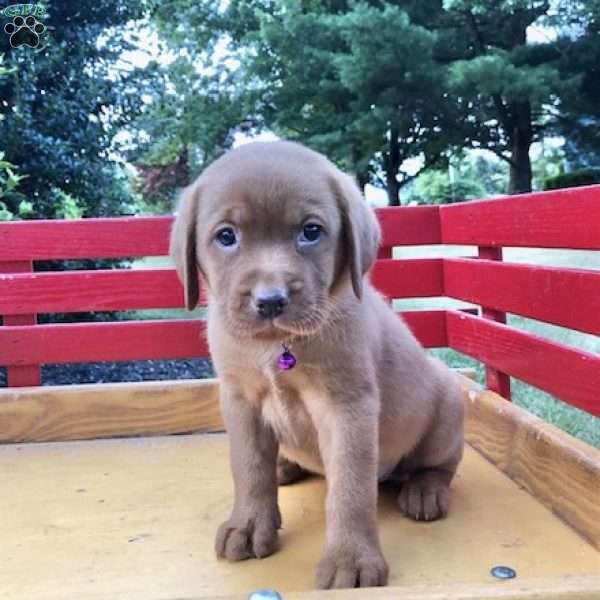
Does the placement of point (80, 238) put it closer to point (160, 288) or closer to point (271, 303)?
point (160, 288)

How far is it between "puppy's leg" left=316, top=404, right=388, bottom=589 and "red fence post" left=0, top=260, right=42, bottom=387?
1799 millimetres

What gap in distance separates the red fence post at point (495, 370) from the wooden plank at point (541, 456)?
89 millimetres

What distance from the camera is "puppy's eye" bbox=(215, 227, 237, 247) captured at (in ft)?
6.03

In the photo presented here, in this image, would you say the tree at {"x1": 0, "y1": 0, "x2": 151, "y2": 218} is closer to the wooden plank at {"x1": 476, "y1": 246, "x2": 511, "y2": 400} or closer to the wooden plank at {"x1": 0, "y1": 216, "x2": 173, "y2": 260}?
the wooden plank at {"x1": 0, "y1": 216, "x2": 173, "y2": 260}

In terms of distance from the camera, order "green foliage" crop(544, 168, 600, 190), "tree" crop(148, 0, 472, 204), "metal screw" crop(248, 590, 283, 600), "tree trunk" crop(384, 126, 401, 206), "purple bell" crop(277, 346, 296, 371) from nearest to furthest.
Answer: "metal screw" crop(248, 590, 283, 600)
"purple bell" crop(277, 346, 296, 371)
"tree" crop(148, 0, 472, 204)
"green foliage" crop(544, 168, 600, 190)
"tree trunk" crop(384, 126, 401, 206)

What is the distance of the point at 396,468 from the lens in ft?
8.12

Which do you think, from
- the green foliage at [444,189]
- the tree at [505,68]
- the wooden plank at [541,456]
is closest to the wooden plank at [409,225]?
the wooden plank at [541,456]

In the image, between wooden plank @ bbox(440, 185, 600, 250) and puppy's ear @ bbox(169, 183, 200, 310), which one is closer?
puppy's ear @ bbox(169, 183, 200, 310)

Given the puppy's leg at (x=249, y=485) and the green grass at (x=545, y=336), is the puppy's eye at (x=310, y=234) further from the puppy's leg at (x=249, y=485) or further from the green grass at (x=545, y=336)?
the green grass at (x=545, y=336)

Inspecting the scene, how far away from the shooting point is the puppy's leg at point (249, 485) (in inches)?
78.0

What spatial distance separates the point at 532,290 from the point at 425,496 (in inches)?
30.4

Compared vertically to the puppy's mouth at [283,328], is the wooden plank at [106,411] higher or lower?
lower

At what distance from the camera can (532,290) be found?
2611mm

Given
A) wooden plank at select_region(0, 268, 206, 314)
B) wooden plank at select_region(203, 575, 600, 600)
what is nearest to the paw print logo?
wooden plank at select_region(0, 268, 206, 314)
